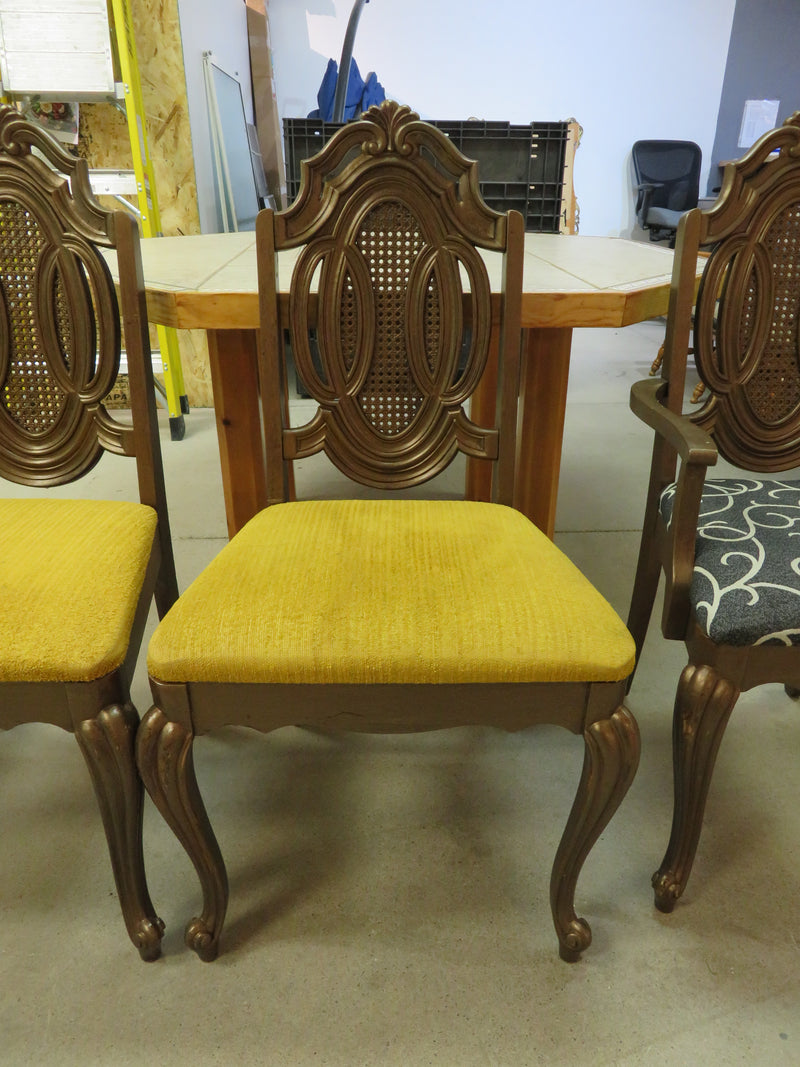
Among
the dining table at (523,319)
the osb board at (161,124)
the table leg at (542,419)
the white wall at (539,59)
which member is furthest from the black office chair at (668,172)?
the table leg at (542,419)

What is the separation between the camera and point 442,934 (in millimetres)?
1015

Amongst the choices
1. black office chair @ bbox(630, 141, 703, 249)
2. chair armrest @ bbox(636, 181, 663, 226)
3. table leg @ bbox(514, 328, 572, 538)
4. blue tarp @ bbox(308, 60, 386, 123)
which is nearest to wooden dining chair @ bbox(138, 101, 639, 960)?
table leg @ bbox(514, 328, 572, 538)

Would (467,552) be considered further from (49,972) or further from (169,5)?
(169,5)

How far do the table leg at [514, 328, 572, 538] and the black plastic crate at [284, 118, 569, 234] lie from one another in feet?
4.63

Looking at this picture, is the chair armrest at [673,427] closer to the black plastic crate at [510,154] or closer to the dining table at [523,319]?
the dining table at [523,319]

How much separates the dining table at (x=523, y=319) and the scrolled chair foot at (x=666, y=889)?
884 mm

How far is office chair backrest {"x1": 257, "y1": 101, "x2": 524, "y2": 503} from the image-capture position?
3.60 feet

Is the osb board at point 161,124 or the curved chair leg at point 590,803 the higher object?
the osb board at point 161,124

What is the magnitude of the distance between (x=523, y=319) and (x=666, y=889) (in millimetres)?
921

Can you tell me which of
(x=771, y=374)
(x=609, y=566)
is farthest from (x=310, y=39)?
(x=771, y=374)

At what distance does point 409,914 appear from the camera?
41.1 inches

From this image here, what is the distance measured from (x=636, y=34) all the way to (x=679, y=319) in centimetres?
635

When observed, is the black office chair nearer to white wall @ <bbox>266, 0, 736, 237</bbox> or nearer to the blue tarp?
white wall @ <bbox>266, 0, 736, 237</bbox>

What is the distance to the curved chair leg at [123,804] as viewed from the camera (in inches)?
33.0
